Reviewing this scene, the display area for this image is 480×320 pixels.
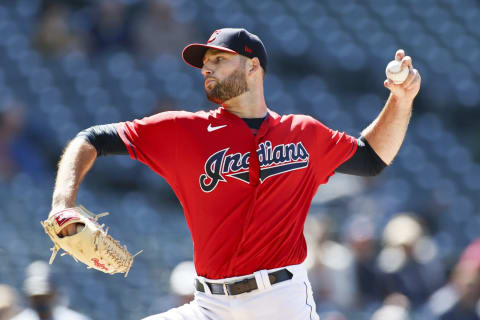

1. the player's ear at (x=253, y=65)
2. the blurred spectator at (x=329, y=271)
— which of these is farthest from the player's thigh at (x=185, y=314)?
the blurred spectator at (x=329, y=271)

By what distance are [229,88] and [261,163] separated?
0.36 m

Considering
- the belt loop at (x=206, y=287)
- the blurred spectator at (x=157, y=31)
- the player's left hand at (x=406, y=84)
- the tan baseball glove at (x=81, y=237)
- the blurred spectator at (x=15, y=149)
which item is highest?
the blurred spectator at (x=157, y=31)

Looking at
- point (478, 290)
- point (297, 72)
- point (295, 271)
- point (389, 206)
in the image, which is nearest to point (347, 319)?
point (478, 290)

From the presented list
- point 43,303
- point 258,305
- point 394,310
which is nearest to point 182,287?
point 43,303

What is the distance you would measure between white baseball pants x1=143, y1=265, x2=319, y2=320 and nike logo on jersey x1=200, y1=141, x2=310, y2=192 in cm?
39

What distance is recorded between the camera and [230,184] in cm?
326

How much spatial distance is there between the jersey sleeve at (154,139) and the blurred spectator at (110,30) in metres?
4.56

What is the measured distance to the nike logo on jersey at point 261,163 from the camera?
325 centimetres

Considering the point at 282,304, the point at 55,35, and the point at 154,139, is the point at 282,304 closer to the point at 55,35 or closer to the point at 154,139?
the point at 154,139

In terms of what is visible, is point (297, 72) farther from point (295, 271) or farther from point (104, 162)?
point (295, 271)

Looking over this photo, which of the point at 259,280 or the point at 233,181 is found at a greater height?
the point at 233,181

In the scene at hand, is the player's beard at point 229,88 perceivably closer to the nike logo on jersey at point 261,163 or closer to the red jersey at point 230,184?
the red jersey at point 230,184

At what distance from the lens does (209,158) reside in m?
3.26

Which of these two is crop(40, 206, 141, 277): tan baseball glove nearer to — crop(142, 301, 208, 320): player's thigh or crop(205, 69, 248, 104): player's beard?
crop(142, 301, 208, 320): player's thigh
